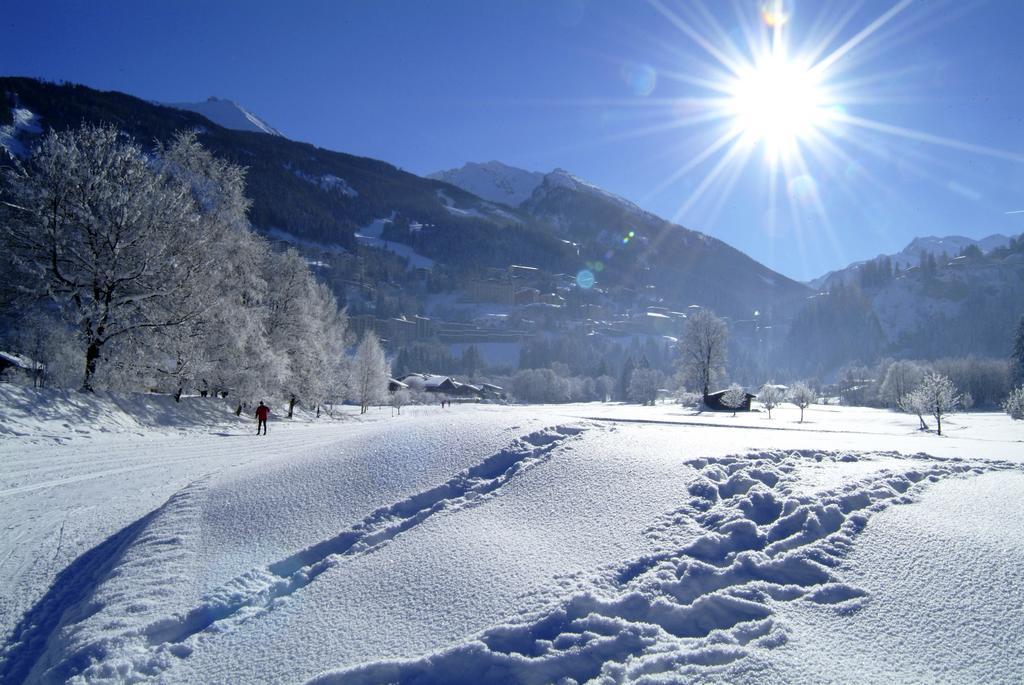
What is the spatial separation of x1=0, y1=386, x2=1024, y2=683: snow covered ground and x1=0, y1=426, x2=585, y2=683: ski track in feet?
0.08

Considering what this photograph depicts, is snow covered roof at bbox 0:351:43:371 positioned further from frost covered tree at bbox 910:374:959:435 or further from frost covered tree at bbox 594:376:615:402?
frost covered tree at bbox 594:376:615:402

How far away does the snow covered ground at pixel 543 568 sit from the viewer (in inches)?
139

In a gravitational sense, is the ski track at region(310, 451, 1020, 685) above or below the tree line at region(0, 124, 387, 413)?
below

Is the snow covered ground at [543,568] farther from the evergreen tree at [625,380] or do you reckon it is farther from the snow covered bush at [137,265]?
the evergreen tree at [625,380]

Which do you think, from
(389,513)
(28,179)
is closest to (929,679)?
(389,513)

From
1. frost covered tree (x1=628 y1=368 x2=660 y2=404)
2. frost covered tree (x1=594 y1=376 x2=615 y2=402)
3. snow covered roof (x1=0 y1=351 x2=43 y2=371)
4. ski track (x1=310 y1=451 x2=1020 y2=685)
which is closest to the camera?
ski track (x1=310 y1=451 x2=1020 y2=685)

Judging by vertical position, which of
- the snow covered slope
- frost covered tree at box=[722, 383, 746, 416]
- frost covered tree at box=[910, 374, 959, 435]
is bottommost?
frost covered tree at box=[722, 383, 746, 416]

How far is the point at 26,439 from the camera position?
1346 centimetres

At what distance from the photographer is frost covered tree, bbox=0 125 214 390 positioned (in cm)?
1862

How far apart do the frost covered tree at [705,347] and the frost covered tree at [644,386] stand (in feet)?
110

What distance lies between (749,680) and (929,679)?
102 centimetres

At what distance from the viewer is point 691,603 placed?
4.04 m

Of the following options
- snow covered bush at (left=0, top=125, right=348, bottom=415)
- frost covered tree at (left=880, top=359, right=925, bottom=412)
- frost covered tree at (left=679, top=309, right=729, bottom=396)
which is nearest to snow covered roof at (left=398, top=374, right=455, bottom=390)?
frost covered tree at (left=679, top=309, right=729, bottom=396)

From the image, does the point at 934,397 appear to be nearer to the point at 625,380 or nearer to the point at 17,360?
the point at 17,360
